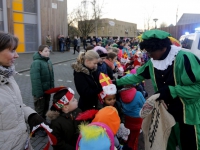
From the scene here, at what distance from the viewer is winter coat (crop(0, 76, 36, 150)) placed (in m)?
1.65

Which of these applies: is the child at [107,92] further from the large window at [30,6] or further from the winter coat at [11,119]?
the large window at [30,6]

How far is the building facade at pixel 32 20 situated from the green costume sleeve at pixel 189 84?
15333mm

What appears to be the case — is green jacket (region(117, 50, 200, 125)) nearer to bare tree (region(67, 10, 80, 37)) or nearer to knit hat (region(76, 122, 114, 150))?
knit hat (region(76, 122, 114, 150))

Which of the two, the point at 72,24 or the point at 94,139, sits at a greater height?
the point at 72,24

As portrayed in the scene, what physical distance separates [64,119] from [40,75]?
71.9 inches

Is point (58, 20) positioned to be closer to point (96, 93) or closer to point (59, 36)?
point (59, 36)

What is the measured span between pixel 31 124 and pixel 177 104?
1542 mm

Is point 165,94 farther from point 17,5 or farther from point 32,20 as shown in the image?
point 32,20

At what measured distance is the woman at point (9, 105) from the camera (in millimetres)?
1651

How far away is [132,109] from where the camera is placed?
3336 millimetres

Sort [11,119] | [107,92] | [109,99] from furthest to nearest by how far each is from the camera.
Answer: [109,99] < [107,92] < [11,119]

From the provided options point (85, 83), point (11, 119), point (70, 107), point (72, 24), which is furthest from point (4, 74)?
point (72, 24)

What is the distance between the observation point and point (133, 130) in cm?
344

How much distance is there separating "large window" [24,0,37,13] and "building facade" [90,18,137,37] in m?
30.9
